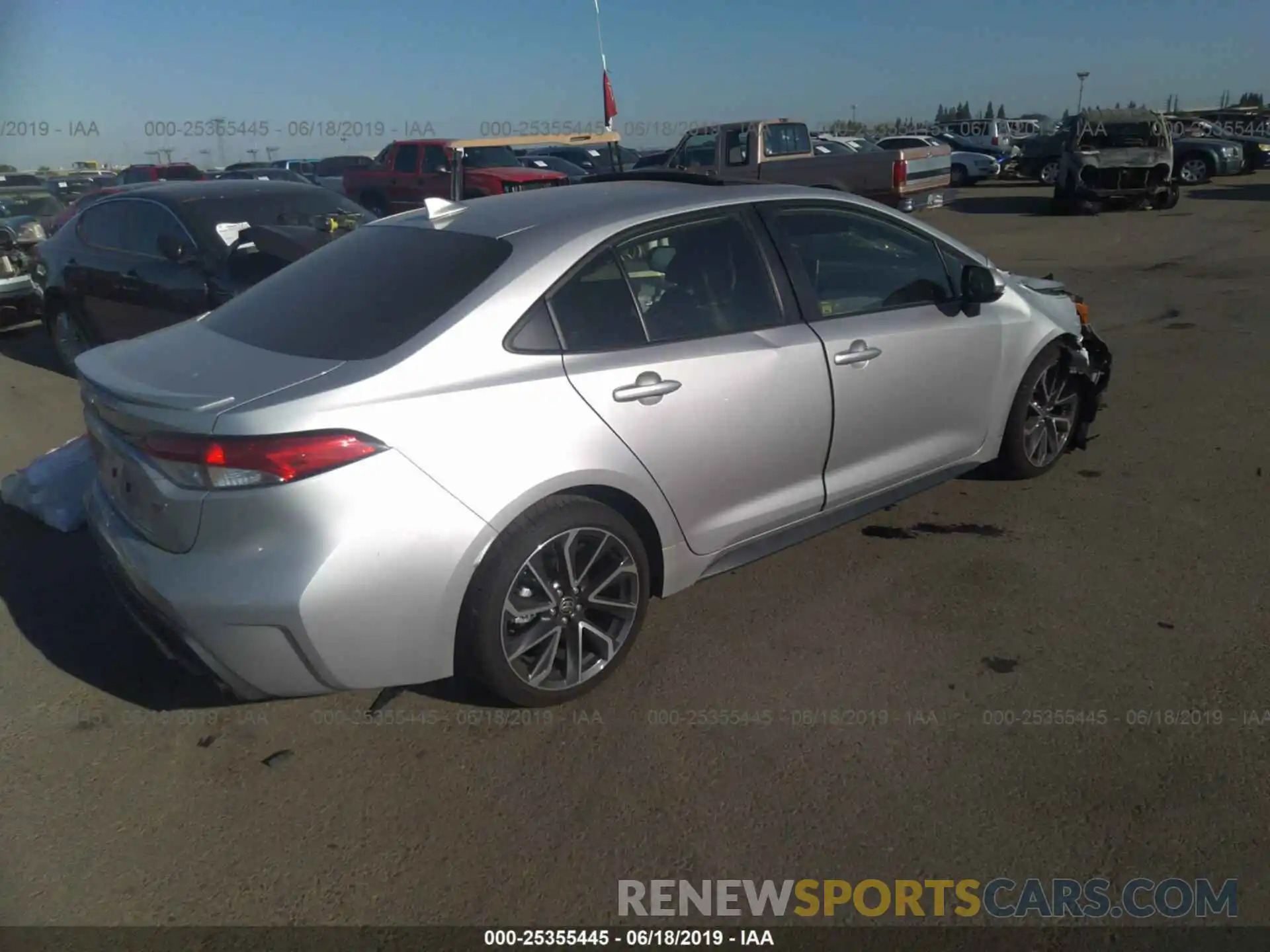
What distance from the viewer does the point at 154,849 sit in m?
2.67

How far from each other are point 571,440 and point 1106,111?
21.2 m

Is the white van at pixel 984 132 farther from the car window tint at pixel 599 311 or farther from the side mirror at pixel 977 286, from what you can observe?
the car window tint at pixel 599 311

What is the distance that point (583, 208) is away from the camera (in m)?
3.53

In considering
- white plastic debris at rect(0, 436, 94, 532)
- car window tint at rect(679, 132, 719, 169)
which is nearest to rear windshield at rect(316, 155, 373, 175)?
car window tint at rect(679, 132, 719, 169)

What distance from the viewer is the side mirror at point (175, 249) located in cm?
629

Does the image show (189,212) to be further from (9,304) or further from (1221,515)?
(1221,515)

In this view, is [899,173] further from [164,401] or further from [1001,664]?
[164,401]

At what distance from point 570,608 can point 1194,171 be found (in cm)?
2905

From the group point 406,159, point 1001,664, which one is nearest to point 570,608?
point 1001,664

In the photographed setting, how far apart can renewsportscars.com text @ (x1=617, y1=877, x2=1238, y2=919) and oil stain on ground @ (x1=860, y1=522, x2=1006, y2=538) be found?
214 cm

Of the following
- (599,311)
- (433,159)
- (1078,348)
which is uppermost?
(433,159)

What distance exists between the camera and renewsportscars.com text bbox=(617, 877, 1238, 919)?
2395 mm

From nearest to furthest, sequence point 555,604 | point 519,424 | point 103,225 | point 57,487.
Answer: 1. point 519,424
2. point 555,604
3. point 57,487
4. point 103,225

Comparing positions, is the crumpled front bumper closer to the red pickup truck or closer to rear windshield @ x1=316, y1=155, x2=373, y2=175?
the red pickup truck
